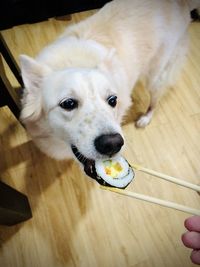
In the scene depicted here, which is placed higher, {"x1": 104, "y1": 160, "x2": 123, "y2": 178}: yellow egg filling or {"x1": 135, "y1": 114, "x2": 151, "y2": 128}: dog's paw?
{"x1": 104, "y1": 160, "x2": 123, "y2": 178}: yellow egg filling

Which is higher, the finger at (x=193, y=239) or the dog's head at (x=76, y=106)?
the dog's head at (x=76, y=106)

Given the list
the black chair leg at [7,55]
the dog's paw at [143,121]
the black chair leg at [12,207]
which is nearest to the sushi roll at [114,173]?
the black chair leg at [12,207]

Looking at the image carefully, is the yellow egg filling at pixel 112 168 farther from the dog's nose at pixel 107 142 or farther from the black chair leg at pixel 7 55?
the black chair leg at pixel 7 55

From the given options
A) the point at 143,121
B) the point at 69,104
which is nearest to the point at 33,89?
the point at 69,104

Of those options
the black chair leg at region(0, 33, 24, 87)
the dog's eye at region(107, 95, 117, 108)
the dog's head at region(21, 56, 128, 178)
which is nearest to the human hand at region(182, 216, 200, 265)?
the dog's head at region(21, 56, 128, 178)

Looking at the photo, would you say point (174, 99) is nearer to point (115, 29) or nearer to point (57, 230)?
point (115, 29)

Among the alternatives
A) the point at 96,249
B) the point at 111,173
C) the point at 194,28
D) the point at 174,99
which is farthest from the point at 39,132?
the point at 194,28

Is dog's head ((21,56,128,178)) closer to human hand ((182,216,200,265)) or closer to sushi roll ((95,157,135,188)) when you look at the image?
sushi roll ((95,157,135,188))

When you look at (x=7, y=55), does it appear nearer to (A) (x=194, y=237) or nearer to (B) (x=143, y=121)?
(B) (x=143, y=121)
